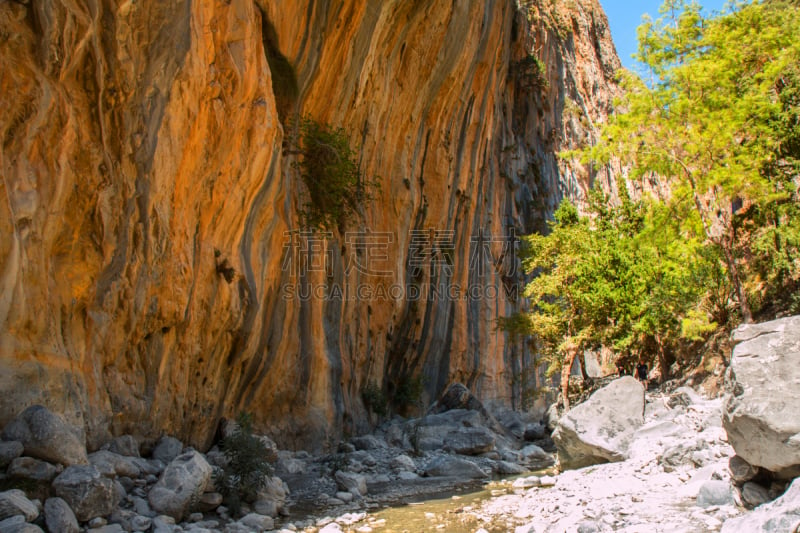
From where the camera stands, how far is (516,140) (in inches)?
1181

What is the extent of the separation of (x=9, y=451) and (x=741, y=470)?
5.96 metres

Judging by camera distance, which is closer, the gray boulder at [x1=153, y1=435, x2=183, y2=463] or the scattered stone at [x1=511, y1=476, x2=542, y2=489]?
the gray boulder at [x1=153, y1=435, x2=183, y2=463]

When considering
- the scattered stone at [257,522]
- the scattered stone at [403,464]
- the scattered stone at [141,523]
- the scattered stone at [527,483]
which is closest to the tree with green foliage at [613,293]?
the scattered stone at [403,464]

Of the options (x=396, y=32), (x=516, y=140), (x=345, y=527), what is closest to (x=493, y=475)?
(x=345, y=527)

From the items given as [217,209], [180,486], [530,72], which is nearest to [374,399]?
[217,209]

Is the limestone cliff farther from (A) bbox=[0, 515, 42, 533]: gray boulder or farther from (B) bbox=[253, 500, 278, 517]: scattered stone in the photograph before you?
(B) bbox=[253, 500, 278, 517]: scattered stone

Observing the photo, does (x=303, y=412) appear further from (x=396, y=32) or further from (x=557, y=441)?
(x=396, y=32)

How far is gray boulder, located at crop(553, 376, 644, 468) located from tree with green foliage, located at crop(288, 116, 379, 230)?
265 inches

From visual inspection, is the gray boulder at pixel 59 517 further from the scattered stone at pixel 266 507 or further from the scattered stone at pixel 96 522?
the scattered stone at pixel 266 507

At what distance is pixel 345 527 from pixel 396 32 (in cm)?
1321

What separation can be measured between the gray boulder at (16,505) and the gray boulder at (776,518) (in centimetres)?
510

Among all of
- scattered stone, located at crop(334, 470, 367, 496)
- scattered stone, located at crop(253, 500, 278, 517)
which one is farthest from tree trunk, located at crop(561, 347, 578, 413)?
scattered stone, located at crop(253, 500, 278, 517)

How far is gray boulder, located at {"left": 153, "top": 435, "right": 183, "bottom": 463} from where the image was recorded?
26.1ft

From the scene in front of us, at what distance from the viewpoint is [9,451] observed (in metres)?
5.26
